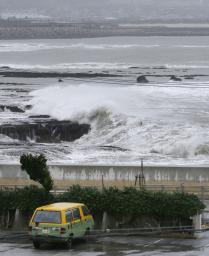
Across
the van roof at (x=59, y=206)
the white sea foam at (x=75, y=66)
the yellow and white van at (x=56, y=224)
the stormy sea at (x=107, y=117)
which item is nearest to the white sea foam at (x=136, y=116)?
the stormy sea at (x=107, y=117)

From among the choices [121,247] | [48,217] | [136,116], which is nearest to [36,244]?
[48,217]

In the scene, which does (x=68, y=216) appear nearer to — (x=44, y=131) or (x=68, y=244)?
(x=68, y=244)

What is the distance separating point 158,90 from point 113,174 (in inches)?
1754

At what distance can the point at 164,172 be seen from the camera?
2917 centimetres

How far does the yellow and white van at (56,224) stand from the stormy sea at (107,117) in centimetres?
1841

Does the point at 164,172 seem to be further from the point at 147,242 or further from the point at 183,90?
the point at 183,90

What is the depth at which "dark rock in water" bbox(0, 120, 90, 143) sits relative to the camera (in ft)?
157

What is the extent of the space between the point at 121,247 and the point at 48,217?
5.22ft

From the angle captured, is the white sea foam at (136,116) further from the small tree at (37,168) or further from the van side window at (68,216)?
the van side window at (68,216)

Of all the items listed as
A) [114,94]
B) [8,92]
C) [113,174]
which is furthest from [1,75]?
[113,174]

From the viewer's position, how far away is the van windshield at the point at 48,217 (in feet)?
65.7

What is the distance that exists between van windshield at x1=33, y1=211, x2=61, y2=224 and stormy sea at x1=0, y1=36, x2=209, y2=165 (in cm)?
1881

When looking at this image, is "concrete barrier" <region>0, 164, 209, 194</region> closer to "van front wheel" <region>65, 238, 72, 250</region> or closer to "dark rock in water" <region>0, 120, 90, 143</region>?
"van front wheel" <region>65, 238, 72, 250</region>

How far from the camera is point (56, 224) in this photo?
65.5ft
